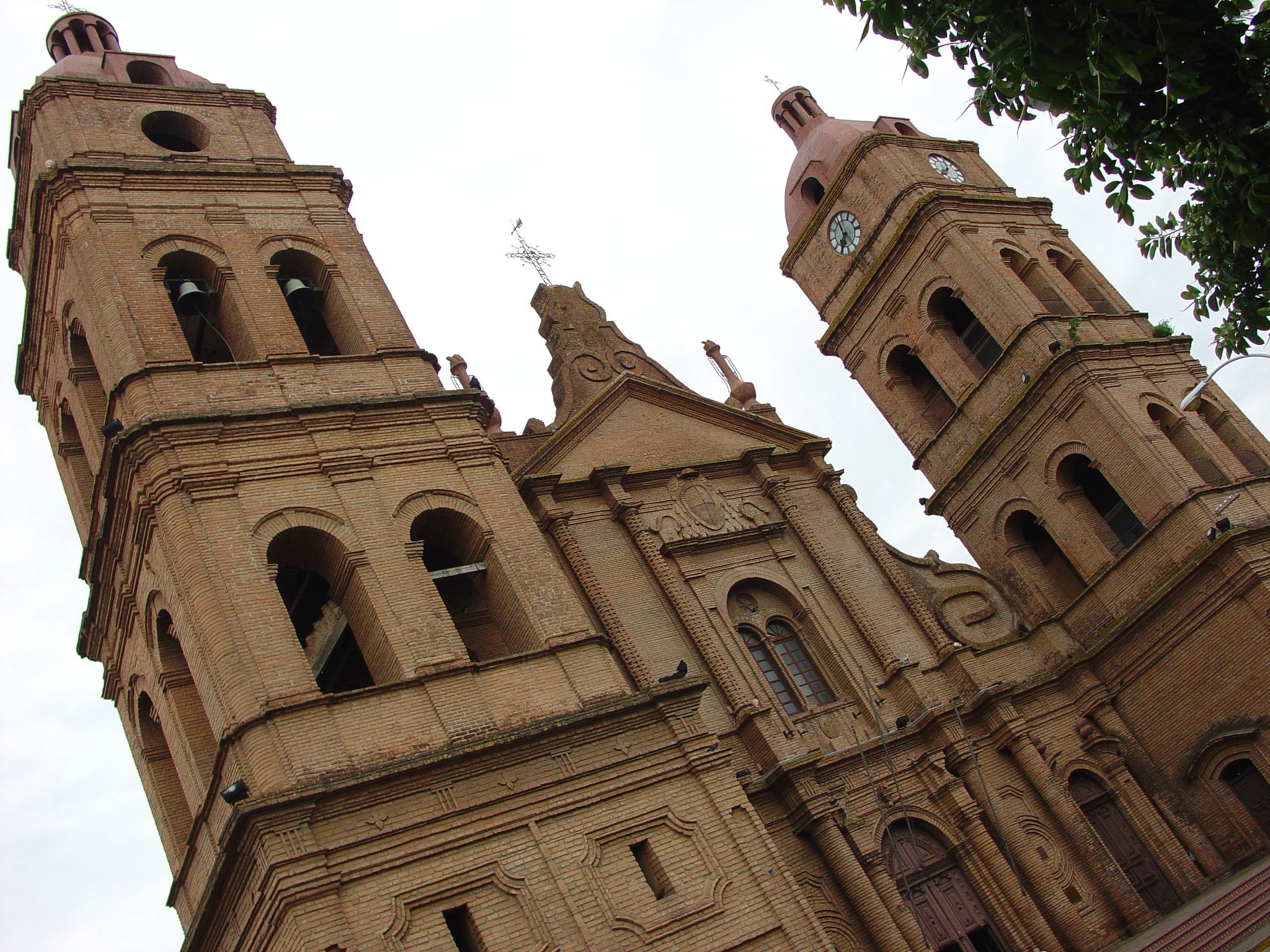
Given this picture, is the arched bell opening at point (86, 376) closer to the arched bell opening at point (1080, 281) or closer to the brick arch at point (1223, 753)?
the brick arch at point (1223, 753)

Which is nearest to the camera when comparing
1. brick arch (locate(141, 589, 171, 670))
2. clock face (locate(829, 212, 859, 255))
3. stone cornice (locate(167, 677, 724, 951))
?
stone cornice (locate(167, 677, 724, 951))

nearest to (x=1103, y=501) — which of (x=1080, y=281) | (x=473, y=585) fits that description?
(x=1080, y=281)

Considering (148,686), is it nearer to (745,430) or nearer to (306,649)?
(306,649)

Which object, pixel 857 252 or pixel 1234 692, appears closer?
pixel 1234 692

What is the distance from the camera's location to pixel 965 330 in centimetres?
2534

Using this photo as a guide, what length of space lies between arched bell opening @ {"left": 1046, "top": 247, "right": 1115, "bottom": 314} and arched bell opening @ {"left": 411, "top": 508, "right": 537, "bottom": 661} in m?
14.5

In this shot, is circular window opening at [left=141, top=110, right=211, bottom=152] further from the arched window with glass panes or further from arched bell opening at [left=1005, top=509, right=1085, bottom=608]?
arched bell opening at [left=1005, top=509, right=1085, bottom=608]

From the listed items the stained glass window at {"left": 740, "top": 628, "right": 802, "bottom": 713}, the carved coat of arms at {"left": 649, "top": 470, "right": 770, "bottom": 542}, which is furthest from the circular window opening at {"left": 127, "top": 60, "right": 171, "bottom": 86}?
the stained glass window at {"left": 740, "top": 628, "right": 802, "bottom": 713}

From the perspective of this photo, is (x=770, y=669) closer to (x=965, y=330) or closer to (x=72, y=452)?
(x=965, y=330)

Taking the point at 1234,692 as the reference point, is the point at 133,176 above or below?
above

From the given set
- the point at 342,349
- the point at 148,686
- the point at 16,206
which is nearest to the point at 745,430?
the point at 342,349

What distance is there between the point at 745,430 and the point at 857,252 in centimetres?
662

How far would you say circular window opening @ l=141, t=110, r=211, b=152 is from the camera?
21000 millimetres

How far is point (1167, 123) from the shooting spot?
794 centimetres
